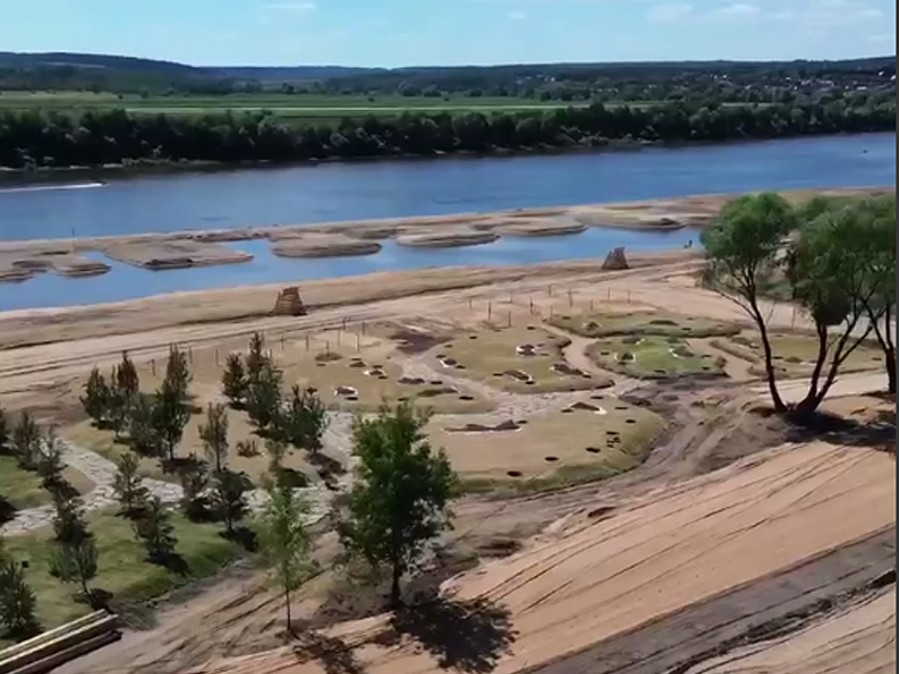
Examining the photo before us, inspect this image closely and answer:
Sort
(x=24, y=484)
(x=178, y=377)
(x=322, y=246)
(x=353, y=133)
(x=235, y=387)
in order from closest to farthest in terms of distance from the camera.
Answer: (x=24, y=484) < (x=178, y=377) < (x=235, y=387) < (x=322, y=246) < (x=353, y=133)

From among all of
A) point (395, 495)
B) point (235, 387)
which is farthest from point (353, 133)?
point (395, 495)

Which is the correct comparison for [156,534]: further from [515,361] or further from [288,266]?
[288,266]

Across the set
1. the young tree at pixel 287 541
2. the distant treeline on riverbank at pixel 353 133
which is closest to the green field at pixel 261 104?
the distant treeline on riverbank at pixel 353 133

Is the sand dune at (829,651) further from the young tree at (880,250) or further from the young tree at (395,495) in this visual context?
the young tree at (880,250)

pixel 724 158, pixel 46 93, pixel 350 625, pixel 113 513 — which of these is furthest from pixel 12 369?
pixel 46 93

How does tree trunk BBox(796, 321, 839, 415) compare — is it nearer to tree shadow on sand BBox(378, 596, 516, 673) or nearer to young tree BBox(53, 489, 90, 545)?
tree shadow on sand BBox(378, 596, 516, 673)

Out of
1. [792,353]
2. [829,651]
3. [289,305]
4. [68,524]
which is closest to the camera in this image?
[829,651]

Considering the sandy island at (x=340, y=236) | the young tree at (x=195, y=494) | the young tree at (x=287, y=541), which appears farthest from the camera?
the sandy island at (x=340, y=236)

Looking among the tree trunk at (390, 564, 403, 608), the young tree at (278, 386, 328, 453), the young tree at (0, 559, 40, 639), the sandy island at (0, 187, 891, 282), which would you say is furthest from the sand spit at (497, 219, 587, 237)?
the young tree at (0, 559, 40, 639)

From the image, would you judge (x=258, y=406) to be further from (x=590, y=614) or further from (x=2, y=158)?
(x=2, y=158)
